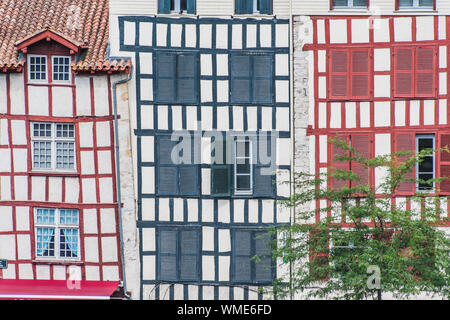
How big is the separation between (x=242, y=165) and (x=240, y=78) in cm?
201

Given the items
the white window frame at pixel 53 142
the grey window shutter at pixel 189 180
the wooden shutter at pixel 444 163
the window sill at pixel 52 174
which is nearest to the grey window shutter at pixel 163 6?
the white window frame at pixel 53 142

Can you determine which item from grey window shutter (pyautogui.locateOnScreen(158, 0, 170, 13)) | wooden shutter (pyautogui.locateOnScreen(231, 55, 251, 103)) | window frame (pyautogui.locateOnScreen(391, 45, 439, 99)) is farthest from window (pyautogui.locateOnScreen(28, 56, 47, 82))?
window frame (pyautogui.locateOnScreen(391, 45, 439, 99))

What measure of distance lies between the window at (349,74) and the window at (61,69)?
6038 mm

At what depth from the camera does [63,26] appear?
1847 centimetres

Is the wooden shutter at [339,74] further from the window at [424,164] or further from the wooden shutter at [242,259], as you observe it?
Answer: the wooden shutter at [242,259]

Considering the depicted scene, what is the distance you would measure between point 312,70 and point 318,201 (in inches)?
118

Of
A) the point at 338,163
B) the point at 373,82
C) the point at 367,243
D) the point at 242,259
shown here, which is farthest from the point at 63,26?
the point at 367,243

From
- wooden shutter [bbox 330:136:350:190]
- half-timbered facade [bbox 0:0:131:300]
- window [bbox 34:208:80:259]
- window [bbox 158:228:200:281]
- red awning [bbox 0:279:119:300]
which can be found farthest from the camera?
window [bbox 34:208:80:259]

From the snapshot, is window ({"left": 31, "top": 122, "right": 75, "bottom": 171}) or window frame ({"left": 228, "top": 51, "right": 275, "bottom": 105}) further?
window ({"left": 31, "top": 122, "right": 75, "bottom": 171})

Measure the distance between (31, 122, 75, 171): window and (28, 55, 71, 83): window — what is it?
105cm

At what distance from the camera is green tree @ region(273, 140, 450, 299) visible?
1543 cm

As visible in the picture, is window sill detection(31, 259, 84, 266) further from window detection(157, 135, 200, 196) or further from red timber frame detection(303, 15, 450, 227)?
red timber frame detection(303, 15, 450, 227)

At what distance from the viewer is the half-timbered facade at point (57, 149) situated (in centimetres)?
1811

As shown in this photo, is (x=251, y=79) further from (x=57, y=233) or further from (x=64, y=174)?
(x=57, y=233)
